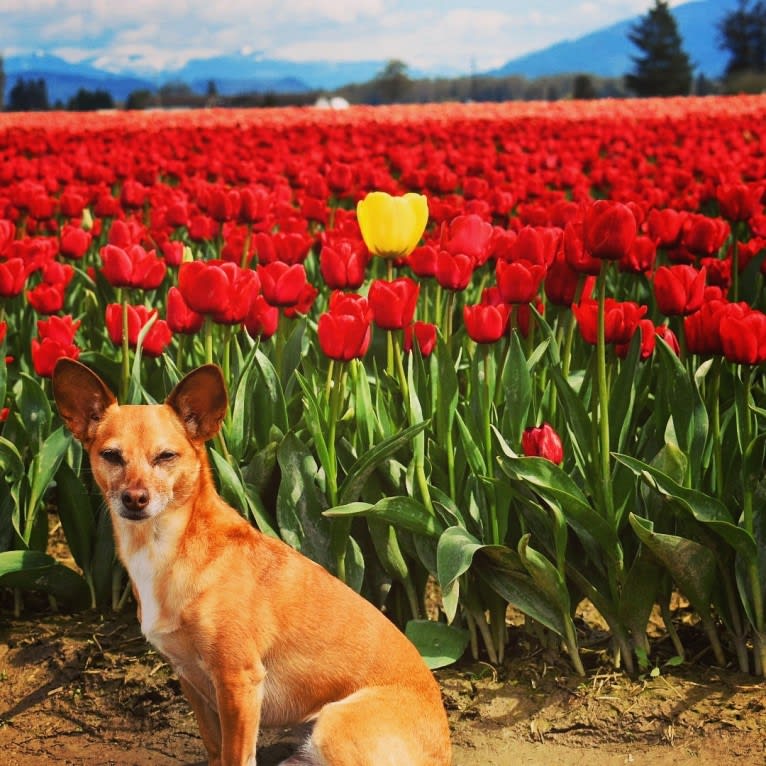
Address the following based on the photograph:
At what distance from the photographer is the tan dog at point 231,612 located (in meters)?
2.42

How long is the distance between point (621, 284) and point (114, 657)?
3292 mm

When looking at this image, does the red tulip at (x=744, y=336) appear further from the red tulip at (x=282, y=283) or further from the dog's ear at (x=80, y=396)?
the dog's ear at (x=80, y=396)

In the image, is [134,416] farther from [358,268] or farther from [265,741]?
[358,268]

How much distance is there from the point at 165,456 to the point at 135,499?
0.48 ft

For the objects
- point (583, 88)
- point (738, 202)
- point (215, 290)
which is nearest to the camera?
point (215, 290)

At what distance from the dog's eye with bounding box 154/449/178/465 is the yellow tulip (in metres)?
1.59

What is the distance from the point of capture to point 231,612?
251 centimetres

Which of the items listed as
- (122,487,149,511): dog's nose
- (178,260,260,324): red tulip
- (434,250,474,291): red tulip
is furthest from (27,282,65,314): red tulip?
(122,487,149,511): dog's nose

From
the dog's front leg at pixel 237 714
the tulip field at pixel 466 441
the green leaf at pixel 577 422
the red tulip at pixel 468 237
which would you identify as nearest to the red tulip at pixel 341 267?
the tulip field at pixel 466 441

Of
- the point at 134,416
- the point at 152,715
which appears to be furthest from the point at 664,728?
the point at 134,416

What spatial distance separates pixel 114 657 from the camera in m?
3.53

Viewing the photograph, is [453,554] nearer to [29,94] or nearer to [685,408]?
[685,408]

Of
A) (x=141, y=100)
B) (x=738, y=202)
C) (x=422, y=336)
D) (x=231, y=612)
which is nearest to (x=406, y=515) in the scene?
(x=422, y=336)

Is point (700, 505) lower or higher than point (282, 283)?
lower
